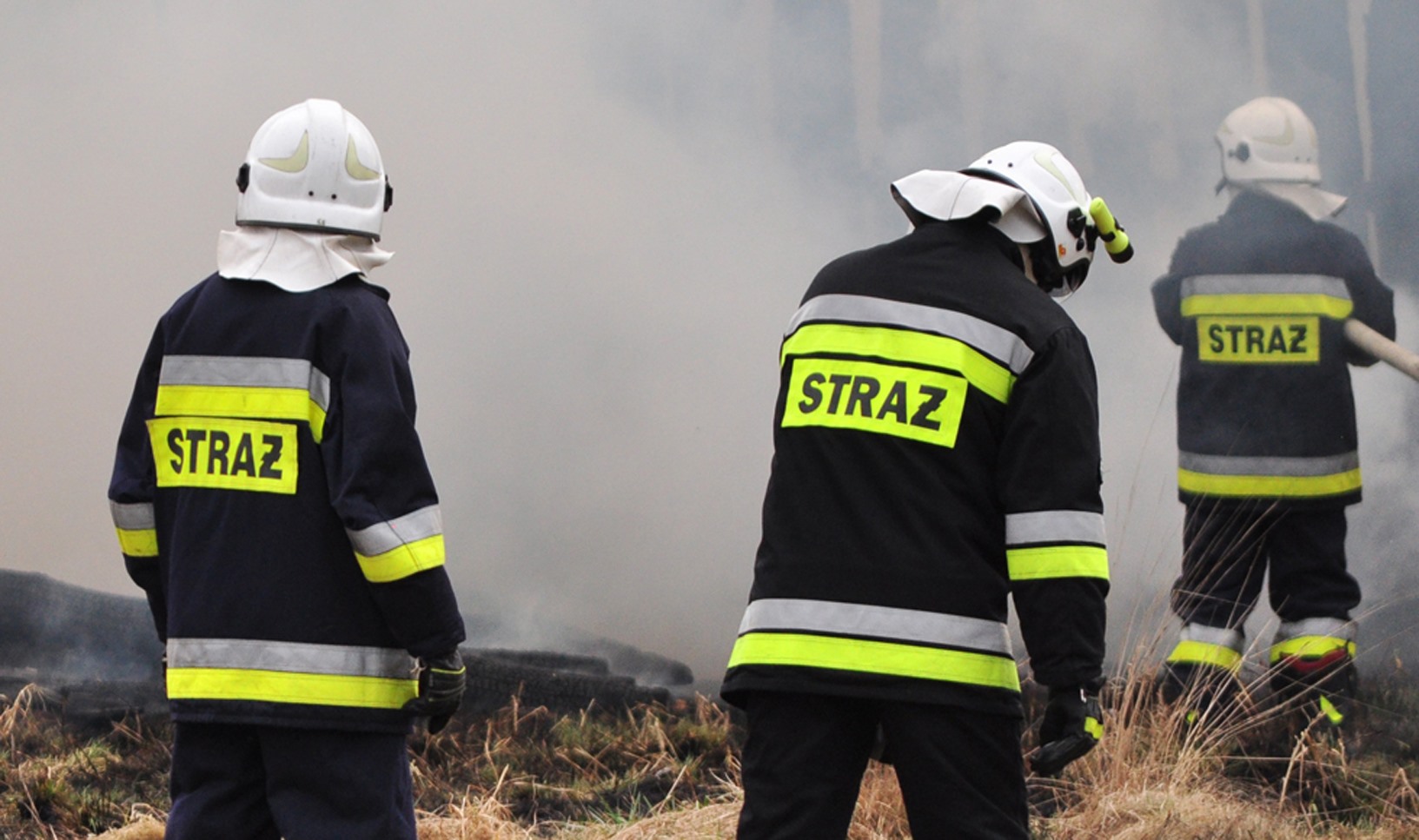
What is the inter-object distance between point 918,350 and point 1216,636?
269cm

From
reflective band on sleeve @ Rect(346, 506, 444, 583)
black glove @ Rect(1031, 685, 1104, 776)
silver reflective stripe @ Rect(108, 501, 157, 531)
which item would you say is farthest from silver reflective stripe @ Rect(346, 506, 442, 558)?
black glove @ Rect(1031, 685, 1104, 776)

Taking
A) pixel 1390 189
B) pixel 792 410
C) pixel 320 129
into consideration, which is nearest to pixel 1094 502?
pixel 792 410

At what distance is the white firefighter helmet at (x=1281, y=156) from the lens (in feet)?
16.1

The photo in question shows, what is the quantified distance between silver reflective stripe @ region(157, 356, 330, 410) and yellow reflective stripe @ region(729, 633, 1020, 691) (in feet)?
3.18

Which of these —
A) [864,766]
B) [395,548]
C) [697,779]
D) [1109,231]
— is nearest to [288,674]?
[395,548]

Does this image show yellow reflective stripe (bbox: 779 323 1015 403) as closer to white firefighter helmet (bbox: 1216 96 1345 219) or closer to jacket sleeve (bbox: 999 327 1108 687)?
jacket sleeve (bbox: 999 327 1108 687)

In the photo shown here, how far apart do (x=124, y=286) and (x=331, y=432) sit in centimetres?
318

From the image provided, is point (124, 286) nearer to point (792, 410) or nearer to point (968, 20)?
point (968, 20)

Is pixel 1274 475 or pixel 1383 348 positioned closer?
pixel 1383 348

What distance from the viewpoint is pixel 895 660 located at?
2.63 metres

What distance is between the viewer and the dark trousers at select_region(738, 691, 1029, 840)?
2613 millimetres

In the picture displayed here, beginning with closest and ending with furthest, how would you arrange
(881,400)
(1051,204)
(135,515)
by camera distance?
1. (881,400)
2. (1051,204)
3. (135,515)

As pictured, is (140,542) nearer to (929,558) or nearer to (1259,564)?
(929,558)

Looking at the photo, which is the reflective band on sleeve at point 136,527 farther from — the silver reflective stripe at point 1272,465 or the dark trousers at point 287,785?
the silver reflective stripe at point 1272,465
